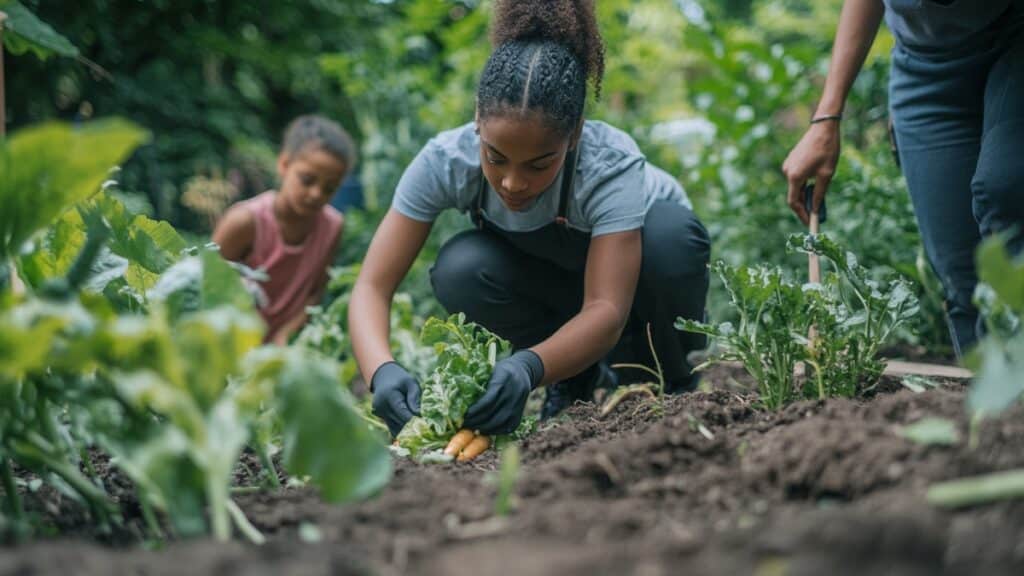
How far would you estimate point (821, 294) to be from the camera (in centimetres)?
172

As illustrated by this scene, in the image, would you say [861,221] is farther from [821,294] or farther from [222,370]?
[222,370]

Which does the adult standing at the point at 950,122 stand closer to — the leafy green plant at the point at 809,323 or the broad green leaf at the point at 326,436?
the leafy green plant at the point at 809,323

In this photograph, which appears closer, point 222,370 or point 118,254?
point 222,370

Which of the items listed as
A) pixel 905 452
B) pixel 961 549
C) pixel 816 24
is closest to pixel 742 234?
pixel 905 452

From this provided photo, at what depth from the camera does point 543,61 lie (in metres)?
2.03

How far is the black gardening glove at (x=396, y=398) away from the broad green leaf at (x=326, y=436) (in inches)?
33.9

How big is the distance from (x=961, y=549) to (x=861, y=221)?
8.12ft

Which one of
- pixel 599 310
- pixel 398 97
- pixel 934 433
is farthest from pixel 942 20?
pixel 398 97

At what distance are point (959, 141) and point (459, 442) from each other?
1.28m

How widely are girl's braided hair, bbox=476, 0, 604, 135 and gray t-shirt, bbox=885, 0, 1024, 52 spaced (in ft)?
2.24

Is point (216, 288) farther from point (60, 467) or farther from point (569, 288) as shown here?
point (569, 288)

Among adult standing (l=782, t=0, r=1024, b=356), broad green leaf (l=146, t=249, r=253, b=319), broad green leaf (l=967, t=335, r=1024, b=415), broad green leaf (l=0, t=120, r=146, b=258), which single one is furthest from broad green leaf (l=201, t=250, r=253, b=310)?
adult standing (l=782, t=0, r=1024, b=356)

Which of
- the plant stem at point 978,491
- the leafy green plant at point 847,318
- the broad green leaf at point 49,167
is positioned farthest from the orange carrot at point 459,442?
the plant stem at point 978,491

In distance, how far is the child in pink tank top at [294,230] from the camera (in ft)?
13.1
